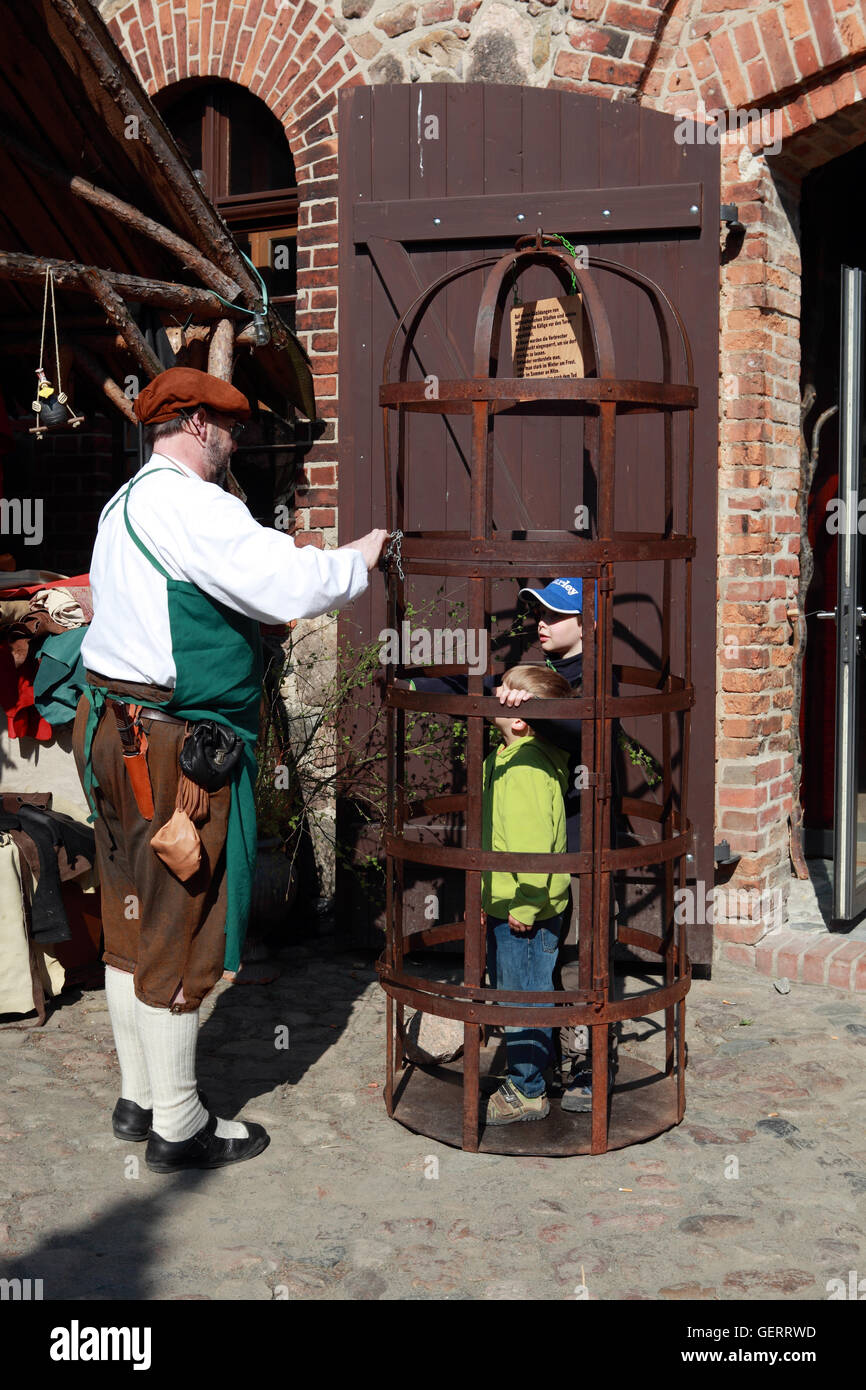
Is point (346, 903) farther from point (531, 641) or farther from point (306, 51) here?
point (306, 51)

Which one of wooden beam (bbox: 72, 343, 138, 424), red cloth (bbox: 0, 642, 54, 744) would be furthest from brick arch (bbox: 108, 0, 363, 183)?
red cloth (bbox: 0, 642, 54, 744)

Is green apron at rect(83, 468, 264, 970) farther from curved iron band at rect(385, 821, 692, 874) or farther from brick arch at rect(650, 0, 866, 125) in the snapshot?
brick arch at rect(650, 0, 866, 125)

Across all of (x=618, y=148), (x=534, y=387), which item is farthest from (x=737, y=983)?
(x=618, y=148)

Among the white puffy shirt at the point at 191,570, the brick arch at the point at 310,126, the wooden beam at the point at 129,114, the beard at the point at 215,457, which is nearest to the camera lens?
the white puffy shirt at the point at 191,570

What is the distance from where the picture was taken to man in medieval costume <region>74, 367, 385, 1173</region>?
348cm

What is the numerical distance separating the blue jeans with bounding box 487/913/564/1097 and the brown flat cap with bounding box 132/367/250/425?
1599 millimetres

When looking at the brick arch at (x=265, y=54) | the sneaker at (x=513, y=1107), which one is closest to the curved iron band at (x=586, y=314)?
the sneaker at (x=513, y=1107)

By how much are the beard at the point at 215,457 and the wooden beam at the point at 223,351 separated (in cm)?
160

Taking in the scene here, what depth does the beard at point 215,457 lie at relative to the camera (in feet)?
12.0

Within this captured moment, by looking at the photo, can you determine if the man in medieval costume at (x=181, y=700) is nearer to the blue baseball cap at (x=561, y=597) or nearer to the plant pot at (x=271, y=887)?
the blue baseball cap at (x=561, y=597)

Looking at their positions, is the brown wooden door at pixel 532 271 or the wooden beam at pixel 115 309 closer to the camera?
the wooden beam at pixel 115 309

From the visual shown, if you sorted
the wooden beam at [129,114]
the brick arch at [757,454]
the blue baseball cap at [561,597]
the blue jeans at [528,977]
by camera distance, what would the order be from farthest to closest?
the brick arch at [757,454]
the wooden beam at [129,114]
the blue baseball cap at [561,597]
the blue jeans at [528,977]

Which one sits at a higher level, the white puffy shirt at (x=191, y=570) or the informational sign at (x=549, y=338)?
the informational sign at (x=549, y=338)

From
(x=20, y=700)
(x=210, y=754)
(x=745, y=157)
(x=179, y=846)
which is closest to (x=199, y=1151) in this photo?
(x=179, y=846)
